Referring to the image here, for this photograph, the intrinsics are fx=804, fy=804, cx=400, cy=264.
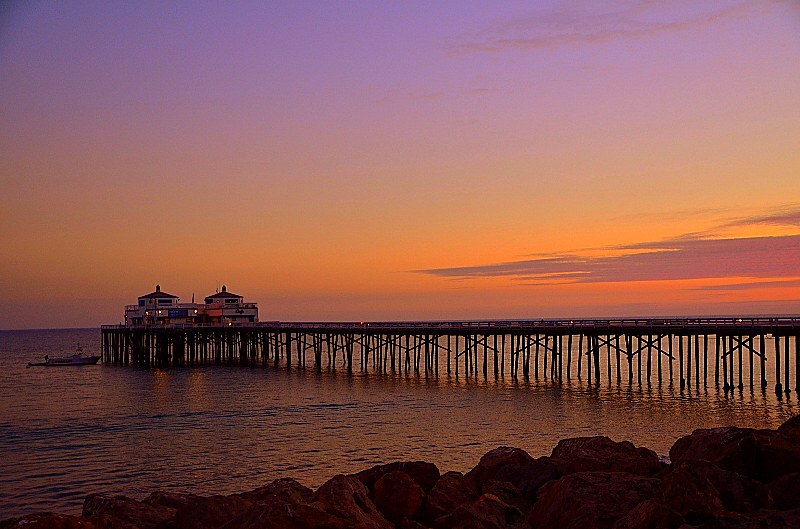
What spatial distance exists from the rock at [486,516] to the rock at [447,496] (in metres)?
0.69

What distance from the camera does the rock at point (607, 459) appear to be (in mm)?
14492

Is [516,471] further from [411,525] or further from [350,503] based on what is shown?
[350,503]

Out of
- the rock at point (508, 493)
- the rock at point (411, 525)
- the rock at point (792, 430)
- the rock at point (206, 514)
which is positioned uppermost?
the rock at point (792, 430)

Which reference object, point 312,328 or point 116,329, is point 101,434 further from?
point 116,329

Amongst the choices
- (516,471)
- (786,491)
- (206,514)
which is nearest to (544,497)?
(516,471)

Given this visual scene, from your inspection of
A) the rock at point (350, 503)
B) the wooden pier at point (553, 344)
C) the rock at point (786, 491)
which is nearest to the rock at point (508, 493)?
the rock at point (350, 503)

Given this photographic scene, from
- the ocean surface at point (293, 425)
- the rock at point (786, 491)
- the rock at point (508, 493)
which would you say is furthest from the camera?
the ocean surface at point (293, 425)

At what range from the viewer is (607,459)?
14703mm

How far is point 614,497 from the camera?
1183 cm

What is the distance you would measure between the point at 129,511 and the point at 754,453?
33.7 ft

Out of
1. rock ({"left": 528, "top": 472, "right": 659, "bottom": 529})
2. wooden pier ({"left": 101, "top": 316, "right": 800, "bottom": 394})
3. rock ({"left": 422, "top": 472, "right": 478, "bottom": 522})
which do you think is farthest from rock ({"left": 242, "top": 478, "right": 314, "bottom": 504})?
wooden pier ({"left": 101, "top": 316, "right": 800, "bottom": 394})

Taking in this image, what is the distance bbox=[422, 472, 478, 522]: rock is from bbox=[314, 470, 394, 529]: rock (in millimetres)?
919

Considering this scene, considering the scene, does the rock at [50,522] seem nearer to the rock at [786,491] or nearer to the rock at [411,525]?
the rock at [411,525]

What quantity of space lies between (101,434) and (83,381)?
28.7 metres
